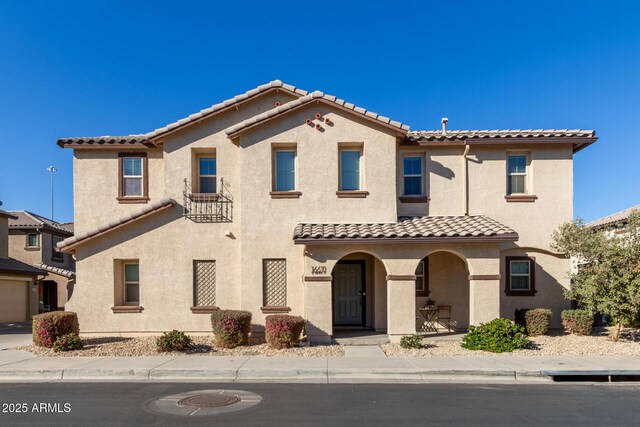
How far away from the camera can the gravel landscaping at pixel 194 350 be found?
11828 mm

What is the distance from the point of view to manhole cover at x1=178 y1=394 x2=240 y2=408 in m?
7.88

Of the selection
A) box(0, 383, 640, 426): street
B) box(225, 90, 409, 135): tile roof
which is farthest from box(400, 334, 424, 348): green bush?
box(225, 90, 409, 135): tile roof

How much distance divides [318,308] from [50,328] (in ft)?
25.3

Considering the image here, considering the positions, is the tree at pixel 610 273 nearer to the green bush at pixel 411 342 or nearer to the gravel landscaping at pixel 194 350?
the green bush at pixel 411 342

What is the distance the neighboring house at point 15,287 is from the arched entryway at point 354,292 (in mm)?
17361

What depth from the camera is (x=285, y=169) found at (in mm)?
14688

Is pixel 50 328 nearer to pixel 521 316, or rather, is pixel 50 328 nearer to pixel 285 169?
pixel 285 169

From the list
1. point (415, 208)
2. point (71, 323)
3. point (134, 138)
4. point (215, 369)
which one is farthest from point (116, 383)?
point (415, 208)

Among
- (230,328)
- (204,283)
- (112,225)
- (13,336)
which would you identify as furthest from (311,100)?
(13,336)

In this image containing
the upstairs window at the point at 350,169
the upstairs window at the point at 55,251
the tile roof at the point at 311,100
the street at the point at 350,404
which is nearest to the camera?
the street at the point at 350,404

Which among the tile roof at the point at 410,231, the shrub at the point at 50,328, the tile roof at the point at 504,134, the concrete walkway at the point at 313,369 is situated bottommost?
the concrete walkway at the point at 313,369

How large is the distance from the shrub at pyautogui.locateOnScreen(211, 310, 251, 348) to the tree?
10237mm

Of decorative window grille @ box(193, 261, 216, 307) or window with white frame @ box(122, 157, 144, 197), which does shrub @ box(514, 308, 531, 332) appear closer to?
decorative window grille @ box(193, 261, 216, 307)

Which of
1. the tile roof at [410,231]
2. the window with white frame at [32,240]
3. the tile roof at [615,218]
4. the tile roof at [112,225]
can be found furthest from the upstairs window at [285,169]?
the window with white frame at [32,240]
